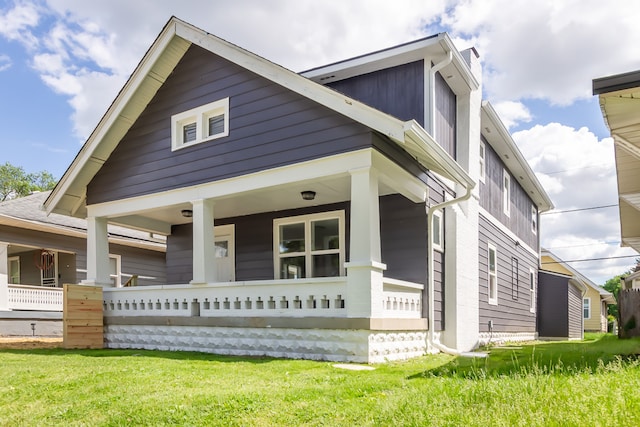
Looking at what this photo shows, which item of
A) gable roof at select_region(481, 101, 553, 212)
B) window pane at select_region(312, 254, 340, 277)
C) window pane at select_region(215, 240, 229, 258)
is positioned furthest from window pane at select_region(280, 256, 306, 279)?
gable roof at select_region(481, 101, 553, 212)

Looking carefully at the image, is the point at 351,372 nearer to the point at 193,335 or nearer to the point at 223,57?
the point at 193,335

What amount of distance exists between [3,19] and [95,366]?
27.9ft

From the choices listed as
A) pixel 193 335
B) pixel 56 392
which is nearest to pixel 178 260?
pixel 193 335

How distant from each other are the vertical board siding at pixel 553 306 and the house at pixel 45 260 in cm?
1483

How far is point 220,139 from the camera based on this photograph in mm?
9352

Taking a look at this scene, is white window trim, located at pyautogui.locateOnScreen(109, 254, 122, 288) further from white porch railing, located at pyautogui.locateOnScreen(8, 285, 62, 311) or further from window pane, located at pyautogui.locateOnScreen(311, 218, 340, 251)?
window pane, located at pyautogui.locateOnScreen(311, 218, 340, 251)

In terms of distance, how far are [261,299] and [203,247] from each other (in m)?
1.56

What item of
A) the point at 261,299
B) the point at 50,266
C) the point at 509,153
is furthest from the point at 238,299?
the point at 50,266

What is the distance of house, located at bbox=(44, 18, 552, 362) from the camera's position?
24.9ft

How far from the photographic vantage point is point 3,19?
1091 cm

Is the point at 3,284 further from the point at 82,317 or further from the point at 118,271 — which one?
the point at 82,317

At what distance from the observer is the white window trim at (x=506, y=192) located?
15461mm

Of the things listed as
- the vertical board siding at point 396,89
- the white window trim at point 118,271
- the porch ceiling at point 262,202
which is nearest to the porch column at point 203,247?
the porch ceiling at point 262,202

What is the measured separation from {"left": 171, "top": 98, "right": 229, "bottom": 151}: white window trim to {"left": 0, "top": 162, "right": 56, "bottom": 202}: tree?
3703 centimetres
